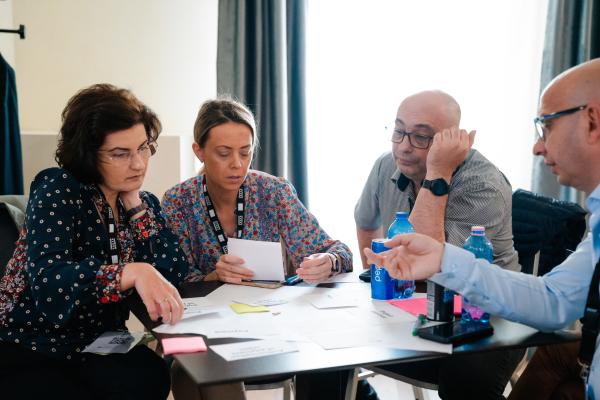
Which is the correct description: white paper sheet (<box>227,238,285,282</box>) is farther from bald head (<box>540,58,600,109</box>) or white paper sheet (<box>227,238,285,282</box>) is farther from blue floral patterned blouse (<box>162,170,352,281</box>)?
bald head (<box>540,58,600,109</box>)

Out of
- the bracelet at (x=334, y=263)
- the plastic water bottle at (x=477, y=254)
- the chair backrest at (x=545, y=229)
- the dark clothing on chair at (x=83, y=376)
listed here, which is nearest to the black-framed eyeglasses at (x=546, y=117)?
the plastic water bottle at (x=477, y=254)

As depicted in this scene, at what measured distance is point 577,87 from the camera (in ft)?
5.05

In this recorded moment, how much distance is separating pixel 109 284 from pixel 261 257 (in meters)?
0.51

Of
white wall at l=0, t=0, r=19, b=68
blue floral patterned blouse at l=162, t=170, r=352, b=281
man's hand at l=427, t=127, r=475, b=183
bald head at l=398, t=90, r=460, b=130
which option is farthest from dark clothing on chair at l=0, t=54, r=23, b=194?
man's hand at l=427, t=127, r=475, b=183

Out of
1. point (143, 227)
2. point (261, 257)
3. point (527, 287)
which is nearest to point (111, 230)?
point (143, 227)

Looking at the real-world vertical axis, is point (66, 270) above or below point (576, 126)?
below

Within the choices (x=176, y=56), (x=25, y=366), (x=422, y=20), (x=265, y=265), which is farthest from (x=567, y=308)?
(x=176, y=56)

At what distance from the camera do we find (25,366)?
1.63m

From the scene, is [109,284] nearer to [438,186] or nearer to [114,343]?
[114,343]

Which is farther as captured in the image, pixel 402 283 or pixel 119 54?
pixel 119 54

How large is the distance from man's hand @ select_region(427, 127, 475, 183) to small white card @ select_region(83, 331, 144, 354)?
1.12 m

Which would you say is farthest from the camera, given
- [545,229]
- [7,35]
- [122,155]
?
[7,35]

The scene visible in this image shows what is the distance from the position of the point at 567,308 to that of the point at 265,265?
88 cm

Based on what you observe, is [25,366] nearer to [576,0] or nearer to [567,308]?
[567,308]
